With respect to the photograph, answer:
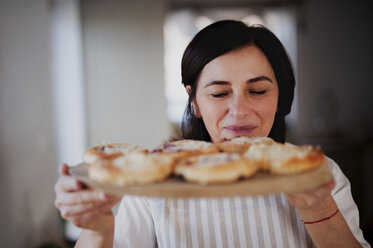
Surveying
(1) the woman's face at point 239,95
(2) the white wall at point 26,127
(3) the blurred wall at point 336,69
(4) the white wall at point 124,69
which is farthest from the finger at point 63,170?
(3) the blurred wall at point 336,69

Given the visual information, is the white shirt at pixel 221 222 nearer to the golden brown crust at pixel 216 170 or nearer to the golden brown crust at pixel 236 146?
the golden brown crust at pixel 236 146

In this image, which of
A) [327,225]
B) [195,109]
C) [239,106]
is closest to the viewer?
[327,225]

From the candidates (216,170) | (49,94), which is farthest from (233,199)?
(49,94)

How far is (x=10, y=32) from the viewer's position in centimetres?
239

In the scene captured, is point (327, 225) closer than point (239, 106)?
Yes

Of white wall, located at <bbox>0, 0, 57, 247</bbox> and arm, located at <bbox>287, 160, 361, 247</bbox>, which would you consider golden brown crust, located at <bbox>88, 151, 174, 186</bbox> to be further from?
white wall, located at <bbox>0, 0, 57, 247</bbox>

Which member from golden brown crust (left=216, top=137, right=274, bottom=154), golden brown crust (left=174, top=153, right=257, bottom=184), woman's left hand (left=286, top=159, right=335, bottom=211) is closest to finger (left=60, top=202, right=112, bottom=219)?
golden brown crust (left=174, top=153, right=257, bottom=184)

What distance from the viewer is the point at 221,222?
1271mm

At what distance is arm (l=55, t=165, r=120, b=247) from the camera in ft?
2.62

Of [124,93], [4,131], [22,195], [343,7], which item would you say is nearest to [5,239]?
[22,195]

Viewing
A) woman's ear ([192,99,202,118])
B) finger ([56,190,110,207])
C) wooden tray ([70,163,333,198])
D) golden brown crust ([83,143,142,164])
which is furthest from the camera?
woman's ear ([192,99,202,118])

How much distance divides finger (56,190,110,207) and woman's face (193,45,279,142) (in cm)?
54

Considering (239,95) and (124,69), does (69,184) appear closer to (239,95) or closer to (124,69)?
(239,95)

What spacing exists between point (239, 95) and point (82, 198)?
64 cm
